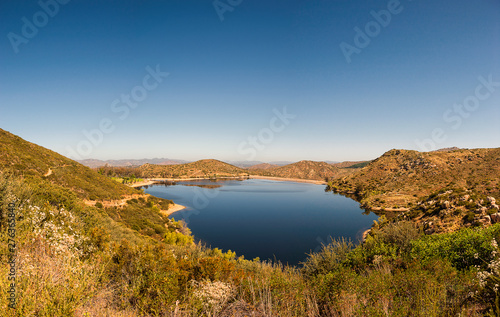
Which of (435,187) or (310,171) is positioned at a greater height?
(310,171)

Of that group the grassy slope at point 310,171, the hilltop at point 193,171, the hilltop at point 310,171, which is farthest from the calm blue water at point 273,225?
the grassy slope at point 310,171

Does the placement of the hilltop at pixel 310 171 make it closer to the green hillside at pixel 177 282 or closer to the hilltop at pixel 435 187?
the hilltop at pixel 435 187

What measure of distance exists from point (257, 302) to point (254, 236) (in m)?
35.6

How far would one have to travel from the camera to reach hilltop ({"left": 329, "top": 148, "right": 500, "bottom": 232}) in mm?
23828

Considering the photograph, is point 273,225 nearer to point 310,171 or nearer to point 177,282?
point 177,282

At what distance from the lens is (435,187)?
52812mm

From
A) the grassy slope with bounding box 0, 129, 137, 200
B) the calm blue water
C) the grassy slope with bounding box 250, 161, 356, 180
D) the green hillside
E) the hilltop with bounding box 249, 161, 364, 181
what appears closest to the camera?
the green hillside

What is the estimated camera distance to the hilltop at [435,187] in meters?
23.8

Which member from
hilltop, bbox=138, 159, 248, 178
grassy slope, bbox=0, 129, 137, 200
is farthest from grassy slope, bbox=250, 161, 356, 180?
grassy slope, bbox=0, 129, 137, 200

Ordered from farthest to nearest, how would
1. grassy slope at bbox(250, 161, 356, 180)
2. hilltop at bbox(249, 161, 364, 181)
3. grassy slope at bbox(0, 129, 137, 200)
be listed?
grassy slope at bbox(250, 161, 356, 180) < hilltop at bbox(249, 161, 364, 181) < grassy slope at bbox(0, 129, 137, 200)

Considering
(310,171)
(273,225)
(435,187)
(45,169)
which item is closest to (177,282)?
(45,169)

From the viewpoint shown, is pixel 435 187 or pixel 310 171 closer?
pixel 435 187

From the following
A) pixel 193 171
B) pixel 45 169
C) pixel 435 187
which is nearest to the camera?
pixel 45 169

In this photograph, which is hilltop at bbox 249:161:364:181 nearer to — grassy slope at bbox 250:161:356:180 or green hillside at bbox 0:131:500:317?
grassy slope at bbox 250:161:356:180
